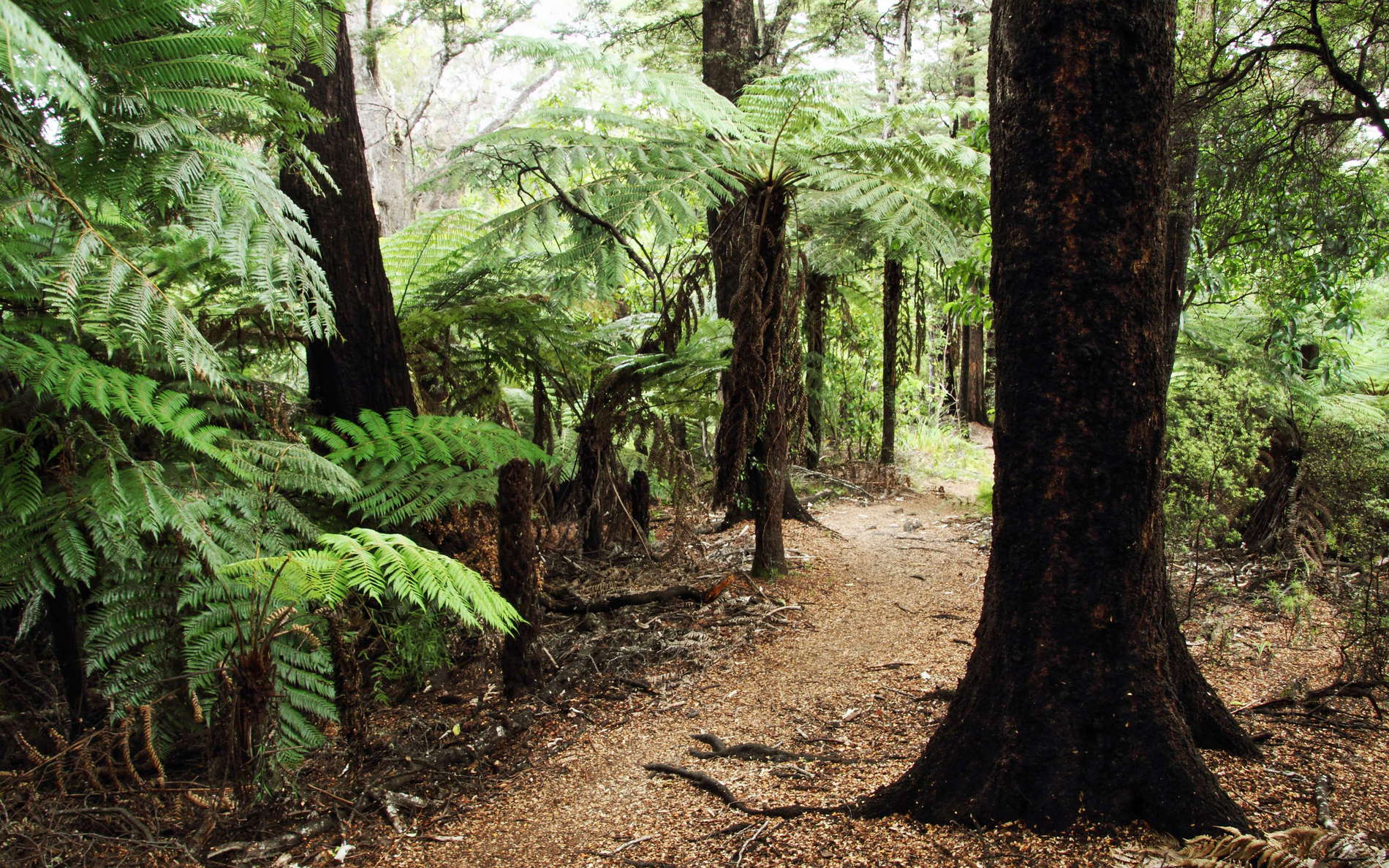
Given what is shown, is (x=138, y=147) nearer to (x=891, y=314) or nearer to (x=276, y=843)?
(x=276, y=843)

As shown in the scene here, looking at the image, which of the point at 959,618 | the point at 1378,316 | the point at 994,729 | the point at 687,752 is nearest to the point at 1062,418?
the point at 994,729

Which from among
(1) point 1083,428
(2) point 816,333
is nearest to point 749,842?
(1) point 1083,428

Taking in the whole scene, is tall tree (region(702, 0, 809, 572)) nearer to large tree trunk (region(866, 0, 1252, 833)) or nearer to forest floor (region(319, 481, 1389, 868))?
forest floor (region(319, 481, 1389, 868))

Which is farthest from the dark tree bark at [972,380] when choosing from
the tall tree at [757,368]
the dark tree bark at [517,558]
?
the dark tree bark at [517,558]

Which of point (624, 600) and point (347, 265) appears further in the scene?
point (624, 600)

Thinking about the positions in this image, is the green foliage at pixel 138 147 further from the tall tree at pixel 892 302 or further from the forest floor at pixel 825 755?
the tall tree at pixel 892 302

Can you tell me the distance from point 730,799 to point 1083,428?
1632mm

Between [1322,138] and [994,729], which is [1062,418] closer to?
[994,729]

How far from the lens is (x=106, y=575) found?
2834 mm

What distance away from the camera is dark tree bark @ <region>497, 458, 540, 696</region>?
3.61 meters

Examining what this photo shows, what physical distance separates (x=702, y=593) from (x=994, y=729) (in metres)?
2.85

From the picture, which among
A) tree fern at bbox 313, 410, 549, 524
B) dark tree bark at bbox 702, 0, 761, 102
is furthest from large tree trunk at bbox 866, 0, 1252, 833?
dark tree bark at bbox 702, 0, 761, 102

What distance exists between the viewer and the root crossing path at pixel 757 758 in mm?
2158

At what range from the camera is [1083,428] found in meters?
1.78
